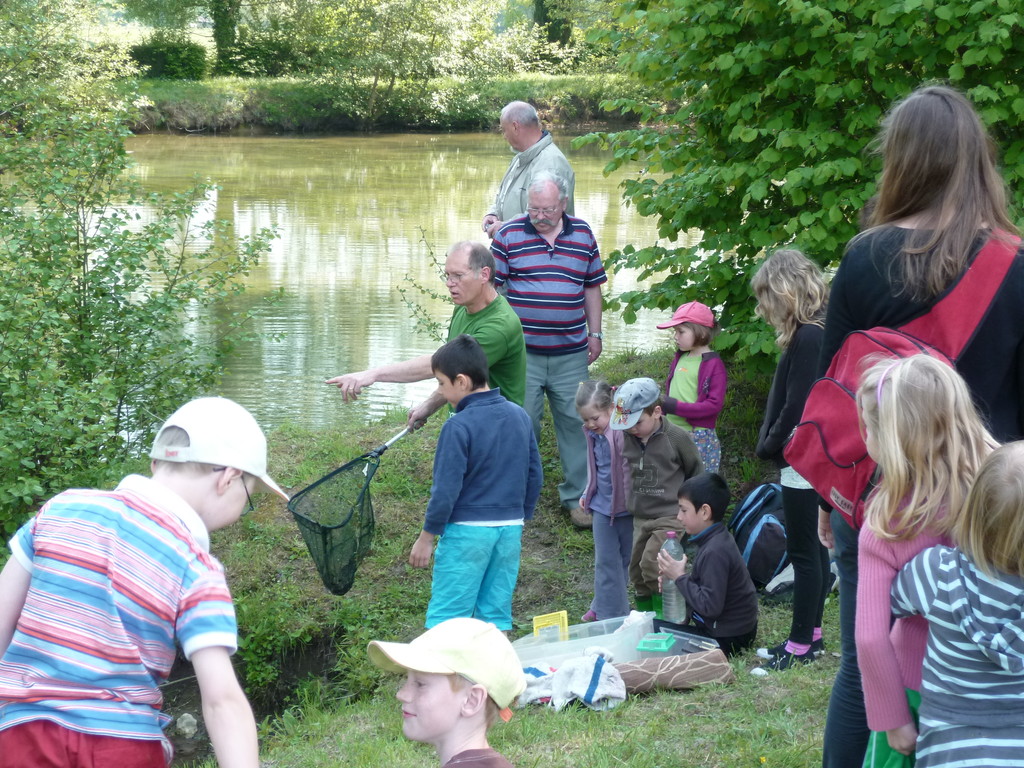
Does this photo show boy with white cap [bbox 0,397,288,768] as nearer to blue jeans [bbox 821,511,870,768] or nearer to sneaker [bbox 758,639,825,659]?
blue jeans [bbox 821,511,870,768]

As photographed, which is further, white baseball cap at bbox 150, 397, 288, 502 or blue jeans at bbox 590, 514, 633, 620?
blue jeans at bbox 590, 514, 633, 620

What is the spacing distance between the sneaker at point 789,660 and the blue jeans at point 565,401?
223 centimetres

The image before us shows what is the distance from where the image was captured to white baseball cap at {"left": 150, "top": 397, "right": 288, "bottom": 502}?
2363 mm

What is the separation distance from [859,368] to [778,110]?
4360mm

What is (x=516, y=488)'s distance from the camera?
4.90m

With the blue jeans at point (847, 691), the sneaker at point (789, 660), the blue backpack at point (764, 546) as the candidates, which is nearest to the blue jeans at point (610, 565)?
the blue backpack at point (764, 546)

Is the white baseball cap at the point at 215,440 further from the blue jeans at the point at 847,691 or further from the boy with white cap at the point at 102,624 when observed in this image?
the blue jeans at the point at 847,691

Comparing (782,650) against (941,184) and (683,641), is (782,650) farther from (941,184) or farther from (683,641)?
(941,184)

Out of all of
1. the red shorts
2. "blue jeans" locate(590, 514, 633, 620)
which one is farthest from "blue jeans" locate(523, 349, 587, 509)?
the red shorts

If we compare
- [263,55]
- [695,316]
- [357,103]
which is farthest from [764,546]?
[263,55]

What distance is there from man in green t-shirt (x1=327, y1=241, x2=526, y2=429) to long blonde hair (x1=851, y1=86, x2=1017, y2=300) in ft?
8.40

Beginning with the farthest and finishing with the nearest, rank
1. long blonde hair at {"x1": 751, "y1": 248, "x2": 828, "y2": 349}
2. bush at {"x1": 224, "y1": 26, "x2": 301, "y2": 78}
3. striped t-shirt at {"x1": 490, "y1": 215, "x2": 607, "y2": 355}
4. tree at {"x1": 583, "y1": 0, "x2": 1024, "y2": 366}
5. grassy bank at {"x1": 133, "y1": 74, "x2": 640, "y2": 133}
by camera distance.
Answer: bush at {"x1": 224, "y1": 26, "x2": 301, "y2": 78}
grassy bank at {"x1": 133, "y1": 74, "x2": 640, "y2": 133}
striped t-shirt at {"x1": 490, "y1": 215, "x2": 607, "y2": 355}
tree at {"x1": 583, "y1": 0, "x2": 1024, "y2": 366}
long blonde hair at {"x1": 751, "y1": 248, "x2": 828, "y2": 349}

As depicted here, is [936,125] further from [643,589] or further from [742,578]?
[643,589]

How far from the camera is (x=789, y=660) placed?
4.75 metres
